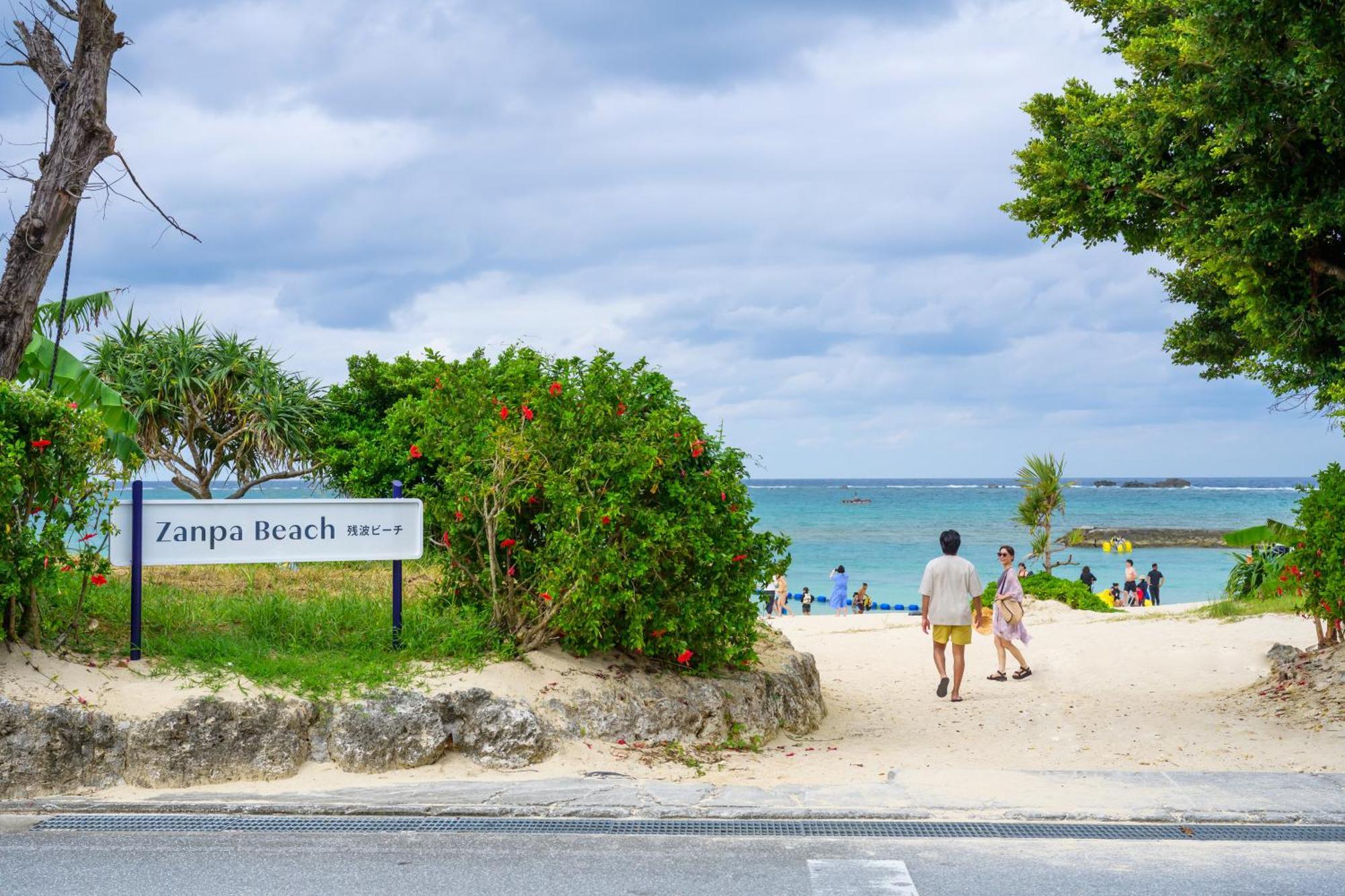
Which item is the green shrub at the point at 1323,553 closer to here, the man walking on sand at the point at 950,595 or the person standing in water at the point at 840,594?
the man walking on sand at the point at 950,595

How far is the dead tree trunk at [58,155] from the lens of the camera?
9.62 meters

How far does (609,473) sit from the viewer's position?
840cm

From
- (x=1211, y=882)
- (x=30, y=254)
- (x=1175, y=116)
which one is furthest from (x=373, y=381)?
Answer: (x=1211, y=882)

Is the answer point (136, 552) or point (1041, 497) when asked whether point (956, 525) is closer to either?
point (1041, 497)

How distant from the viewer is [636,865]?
5.45m

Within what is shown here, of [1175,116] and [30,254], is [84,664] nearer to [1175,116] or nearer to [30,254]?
[30,254]

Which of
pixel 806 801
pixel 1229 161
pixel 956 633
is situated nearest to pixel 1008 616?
pixel 956 633

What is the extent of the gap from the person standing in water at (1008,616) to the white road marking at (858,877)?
7063mm

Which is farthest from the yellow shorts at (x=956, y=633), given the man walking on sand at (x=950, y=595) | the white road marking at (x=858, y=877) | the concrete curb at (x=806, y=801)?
the white road marking at (x=858, y=877)

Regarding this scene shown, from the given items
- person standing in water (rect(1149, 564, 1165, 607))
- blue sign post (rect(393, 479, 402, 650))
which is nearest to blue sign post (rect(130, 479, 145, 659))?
blue sign post (rect(393, 479, 402, 650))

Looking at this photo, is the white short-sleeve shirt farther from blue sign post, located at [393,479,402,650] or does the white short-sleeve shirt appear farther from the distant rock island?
the distant rock island

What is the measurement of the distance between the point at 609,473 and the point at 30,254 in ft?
18.6

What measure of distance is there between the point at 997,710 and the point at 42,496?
8842mm

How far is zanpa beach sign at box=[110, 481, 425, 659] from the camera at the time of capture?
7852 millimetres
